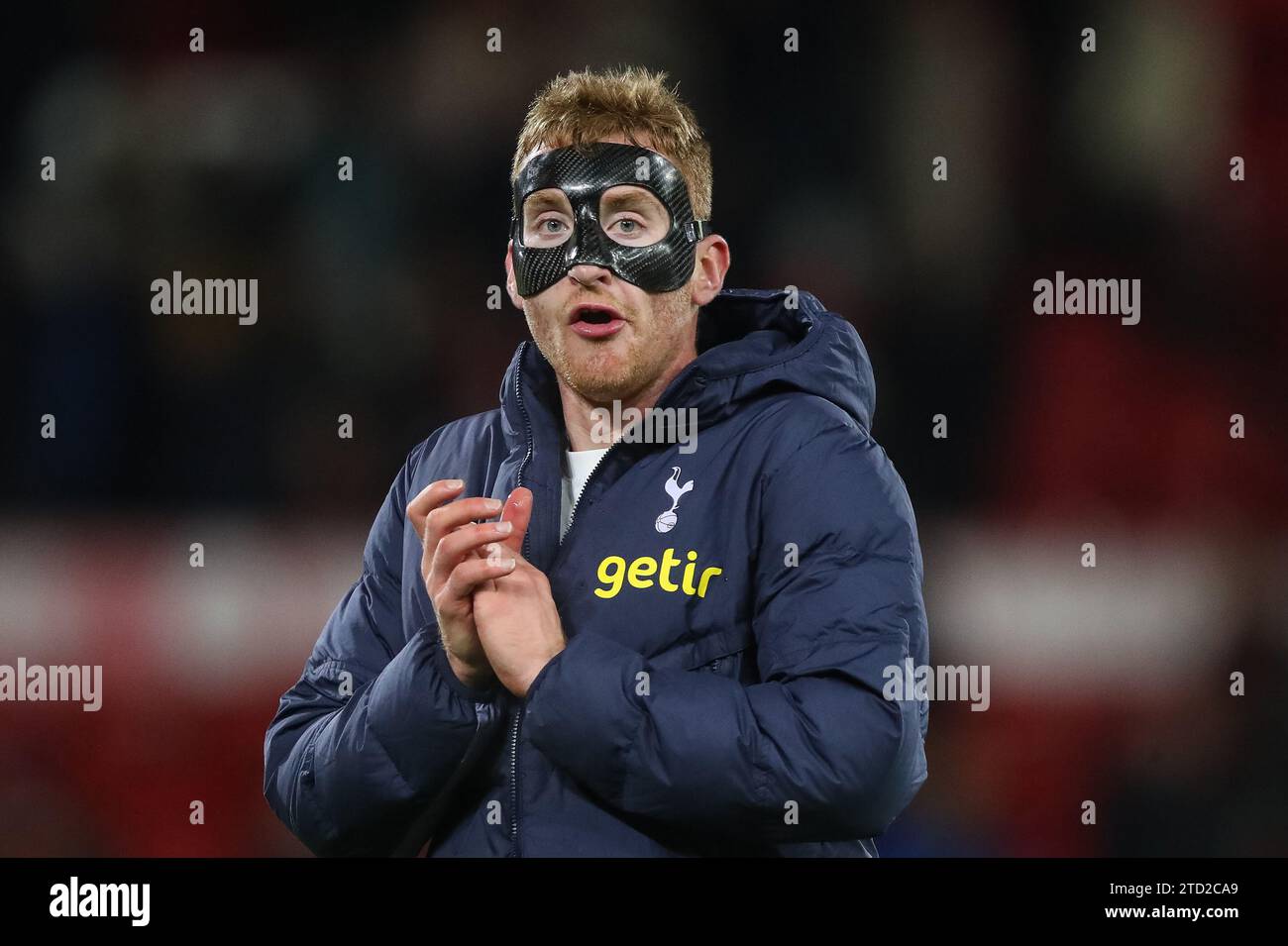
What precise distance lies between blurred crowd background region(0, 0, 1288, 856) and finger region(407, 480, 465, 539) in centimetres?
176

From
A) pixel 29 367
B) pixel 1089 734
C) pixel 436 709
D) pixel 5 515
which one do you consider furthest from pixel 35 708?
pixel 1089 734

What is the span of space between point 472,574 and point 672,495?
0.96ft

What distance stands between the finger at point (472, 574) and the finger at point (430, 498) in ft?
0.27

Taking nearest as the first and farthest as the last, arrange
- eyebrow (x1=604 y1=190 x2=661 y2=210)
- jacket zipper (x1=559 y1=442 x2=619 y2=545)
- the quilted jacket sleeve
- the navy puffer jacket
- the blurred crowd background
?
the navy puffer jacket
the quilted jacket sleeve
jacket zipper (x1=559 y1=442 x2=619 y2=545)
eyebrow (x1=604 y1=190 x2=661 y2=210)
the blurred crowd background

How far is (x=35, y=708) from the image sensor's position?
340 cm

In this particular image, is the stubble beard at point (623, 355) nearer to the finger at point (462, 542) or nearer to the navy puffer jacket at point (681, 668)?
the navy puffer jacket at point (681, 668)

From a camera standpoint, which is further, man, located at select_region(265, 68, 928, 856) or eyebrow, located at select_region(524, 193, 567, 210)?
eyebrow, located at select_region(524, 193, 567, 210)

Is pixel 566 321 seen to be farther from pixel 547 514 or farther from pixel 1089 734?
pixel 1089 734

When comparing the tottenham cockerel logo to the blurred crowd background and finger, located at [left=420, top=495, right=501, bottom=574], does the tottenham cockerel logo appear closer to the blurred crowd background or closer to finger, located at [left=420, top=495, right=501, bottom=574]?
finger, located at [left=420, top=495, right=501, bottom=574]

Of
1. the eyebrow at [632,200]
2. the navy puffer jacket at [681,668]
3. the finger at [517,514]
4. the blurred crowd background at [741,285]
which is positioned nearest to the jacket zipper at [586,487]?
the navy puffer jacket at [681,668]

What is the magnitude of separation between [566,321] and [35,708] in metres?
2.13

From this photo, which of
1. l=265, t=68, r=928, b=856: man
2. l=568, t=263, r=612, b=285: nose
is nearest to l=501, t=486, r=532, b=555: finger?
l=265, t=68, r=928, b=856: man

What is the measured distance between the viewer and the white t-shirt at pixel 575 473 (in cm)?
191

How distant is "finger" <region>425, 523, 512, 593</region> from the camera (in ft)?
5.37
